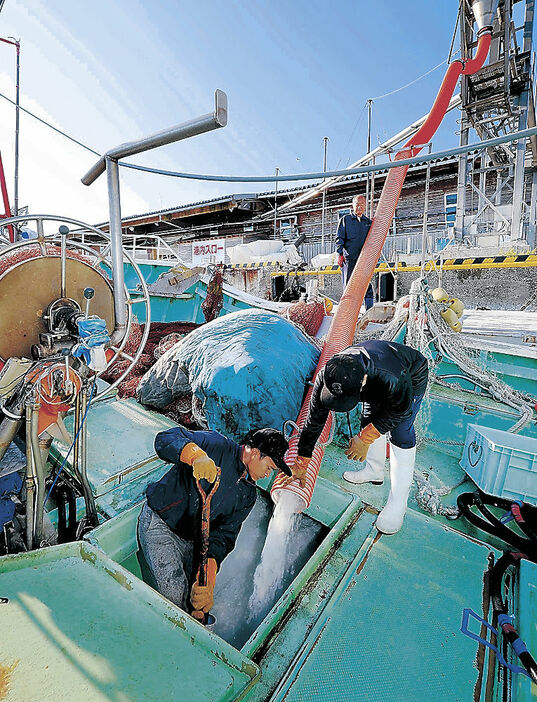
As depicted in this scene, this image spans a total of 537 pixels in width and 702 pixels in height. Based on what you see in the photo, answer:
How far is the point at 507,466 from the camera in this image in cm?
239

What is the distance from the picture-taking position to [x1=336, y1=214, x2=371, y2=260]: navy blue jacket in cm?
489

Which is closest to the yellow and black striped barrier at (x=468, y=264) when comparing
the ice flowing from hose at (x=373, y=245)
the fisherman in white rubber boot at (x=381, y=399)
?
the ice flowing from hose at (x=373, y=245)

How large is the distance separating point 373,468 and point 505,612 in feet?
3.96

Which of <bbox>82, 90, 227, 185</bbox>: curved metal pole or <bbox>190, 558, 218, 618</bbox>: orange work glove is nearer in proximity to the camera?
<bbox>82, 90, 227, 185</bbox>: curved metal pole

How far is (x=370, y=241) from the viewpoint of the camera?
13.2 feet

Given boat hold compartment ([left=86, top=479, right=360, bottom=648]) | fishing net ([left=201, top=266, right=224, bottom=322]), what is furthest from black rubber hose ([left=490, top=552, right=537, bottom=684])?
fishing net ([left=201, top=266, right=224, bottom=322])

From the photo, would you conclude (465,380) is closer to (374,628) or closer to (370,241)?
(370,241)

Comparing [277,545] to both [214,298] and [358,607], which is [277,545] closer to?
[358,607]

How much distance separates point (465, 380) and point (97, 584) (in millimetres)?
3740

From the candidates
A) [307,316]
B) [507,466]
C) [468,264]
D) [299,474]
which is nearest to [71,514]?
[299,474]

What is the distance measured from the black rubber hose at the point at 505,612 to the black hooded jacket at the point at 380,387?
81 cm

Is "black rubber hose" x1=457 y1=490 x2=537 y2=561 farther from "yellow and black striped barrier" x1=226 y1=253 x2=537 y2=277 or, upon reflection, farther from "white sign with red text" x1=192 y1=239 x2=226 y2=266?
"white sign with red text" x1=192 y1=239 x2=226 y2=266

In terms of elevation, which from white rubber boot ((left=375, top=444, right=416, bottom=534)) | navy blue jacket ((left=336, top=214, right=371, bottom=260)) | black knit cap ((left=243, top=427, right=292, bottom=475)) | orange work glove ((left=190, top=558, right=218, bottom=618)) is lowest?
orange work glove ((left=190, top=558, right=218, bottom=618))

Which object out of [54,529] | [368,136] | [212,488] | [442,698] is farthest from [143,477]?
[368,136]
